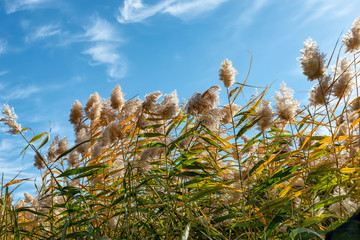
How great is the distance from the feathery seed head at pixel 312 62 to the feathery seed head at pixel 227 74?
425mm

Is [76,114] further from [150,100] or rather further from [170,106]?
[170,106]

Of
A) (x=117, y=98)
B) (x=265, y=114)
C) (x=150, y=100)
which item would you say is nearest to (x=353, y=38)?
(x=265, y=114)

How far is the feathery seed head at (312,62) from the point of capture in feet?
6.83

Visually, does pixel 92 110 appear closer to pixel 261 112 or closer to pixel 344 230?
pixel 261 112

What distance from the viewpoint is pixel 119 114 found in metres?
2.95

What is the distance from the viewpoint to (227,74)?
2211 millimetres

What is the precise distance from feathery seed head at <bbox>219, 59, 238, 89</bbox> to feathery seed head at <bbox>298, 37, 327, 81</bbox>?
43cm

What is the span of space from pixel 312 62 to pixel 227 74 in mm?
516

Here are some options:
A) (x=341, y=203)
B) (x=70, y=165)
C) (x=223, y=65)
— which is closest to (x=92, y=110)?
(x=70, y=165)

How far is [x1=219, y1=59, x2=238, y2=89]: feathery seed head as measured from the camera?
221 cm

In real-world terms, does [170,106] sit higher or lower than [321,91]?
higher

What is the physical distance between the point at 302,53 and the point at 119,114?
1563 millimetres

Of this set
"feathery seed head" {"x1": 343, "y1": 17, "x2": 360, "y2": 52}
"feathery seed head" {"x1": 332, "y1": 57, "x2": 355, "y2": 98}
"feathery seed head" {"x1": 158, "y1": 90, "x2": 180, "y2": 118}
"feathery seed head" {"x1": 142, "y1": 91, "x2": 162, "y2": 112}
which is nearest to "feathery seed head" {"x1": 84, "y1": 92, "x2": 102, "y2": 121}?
"feathery seed head" {"x1": 142, "y1": 91, "x2": 162, "y2": 112}

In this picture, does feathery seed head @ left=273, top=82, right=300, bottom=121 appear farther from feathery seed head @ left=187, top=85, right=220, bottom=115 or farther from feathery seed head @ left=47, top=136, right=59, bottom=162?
feathery seed head @ left=47, top=136, right=59, bottom=162
